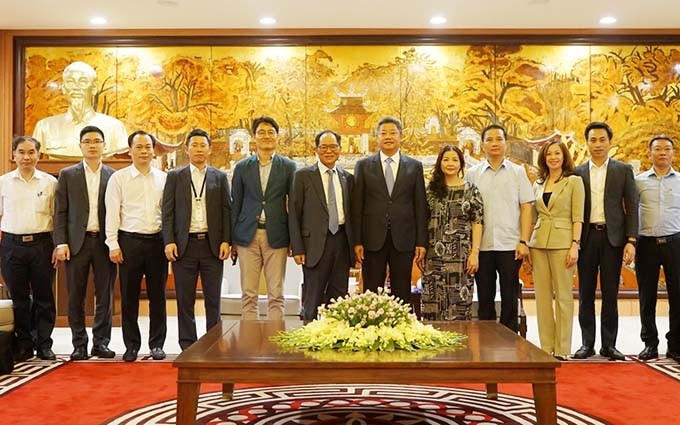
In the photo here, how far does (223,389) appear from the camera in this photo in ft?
13.3

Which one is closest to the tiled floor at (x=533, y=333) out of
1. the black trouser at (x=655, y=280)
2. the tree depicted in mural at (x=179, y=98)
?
the black trouser at (x=655, y=280)

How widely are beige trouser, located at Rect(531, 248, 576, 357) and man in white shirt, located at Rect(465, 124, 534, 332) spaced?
0.55 feet

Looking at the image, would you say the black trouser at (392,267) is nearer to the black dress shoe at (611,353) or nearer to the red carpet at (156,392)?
the red carpet at (156,392)

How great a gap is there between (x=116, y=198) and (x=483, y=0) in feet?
15.0

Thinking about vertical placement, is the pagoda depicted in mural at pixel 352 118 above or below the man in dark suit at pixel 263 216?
above

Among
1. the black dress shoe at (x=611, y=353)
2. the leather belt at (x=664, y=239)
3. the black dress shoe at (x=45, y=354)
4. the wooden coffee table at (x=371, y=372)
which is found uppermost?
the leather belt at (x=664, y=239)

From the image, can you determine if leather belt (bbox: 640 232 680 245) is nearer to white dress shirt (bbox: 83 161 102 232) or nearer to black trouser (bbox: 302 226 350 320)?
black trouser (bbox: 302 226 350 320)

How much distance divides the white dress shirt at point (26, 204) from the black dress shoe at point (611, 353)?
425 centimetres

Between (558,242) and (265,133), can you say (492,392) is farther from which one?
(265,133)

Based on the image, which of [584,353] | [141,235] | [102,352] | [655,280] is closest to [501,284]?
[584,353]

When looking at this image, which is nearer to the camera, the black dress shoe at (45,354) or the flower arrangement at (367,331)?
the flower arrangement at (367,331)

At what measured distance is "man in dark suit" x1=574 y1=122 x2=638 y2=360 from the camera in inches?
219

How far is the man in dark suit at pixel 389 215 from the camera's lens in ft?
17.6

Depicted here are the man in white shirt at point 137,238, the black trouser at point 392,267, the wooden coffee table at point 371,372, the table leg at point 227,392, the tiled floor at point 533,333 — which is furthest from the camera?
the tiled floor at point 533,333
